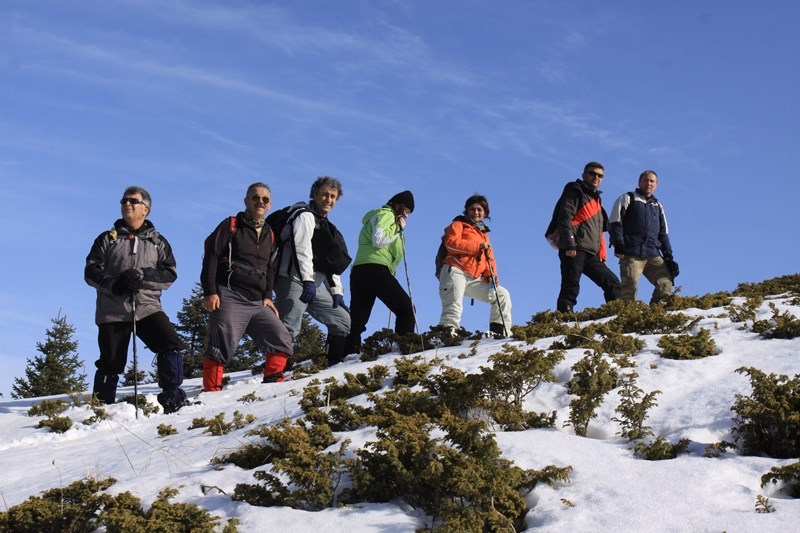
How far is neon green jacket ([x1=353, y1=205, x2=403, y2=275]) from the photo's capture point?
35.7 ft

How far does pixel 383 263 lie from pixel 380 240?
1.34ft

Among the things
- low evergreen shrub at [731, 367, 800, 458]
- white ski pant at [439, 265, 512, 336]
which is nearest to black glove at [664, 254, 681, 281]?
white ski pant at [439, 265, 512, 336]

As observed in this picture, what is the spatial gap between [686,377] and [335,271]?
5286 millimetres

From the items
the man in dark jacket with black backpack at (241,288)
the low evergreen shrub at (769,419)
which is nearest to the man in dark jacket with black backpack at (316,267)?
the man in dark jacket with black backpack at (241,288)

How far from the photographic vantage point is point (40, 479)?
6.54 meters

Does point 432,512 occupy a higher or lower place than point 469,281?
lower

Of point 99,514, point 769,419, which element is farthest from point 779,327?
point 99,514

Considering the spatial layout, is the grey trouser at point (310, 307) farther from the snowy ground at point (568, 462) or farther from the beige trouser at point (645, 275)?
the beige trouser at point (645, 275)

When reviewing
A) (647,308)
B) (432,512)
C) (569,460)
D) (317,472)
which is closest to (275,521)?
(317,472)

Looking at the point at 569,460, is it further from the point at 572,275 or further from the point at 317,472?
the point at 572,275

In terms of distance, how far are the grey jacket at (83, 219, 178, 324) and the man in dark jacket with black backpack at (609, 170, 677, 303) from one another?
279 inches

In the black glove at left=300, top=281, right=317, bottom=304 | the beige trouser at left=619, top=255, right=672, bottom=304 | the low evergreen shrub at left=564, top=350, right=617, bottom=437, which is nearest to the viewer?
the low evergreen shrub at left=564, top=350, right=617, bottom=437

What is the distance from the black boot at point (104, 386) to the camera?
32.7 feet

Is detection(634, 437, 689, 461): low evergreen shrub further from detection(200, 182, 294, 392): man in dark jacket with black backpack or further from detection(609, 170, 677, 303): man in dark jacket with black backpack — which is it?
detection(609, 170, 677, 303): man in dark jacket with black backpack
